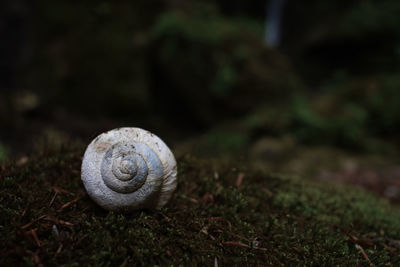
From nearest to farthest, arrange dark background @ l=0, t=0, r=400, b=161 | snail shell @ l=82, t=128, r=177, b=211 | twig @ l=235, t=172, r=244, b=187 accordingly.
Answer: snail shell @ l=82, t=128, r=177, b=211 < twig @ l=235, t=172, r=244, b=187 < dark background @ l=0, t=0, r=400, b=161

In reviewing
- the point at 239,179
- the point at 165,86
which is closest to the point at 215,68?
the point at 165,86

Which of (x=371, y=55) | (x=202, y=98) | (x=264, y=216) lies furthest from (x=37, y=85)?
(x=371, y=55)

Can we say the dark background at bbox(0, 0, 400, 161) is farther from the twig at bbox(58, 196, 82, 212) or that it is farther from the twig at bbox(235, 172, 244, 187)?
the twig at bbox(58, 196, 82, 212)

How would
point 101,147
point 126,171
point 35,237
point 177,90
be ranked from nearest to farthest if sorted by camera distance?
1. point 35,237
2. point 126,171
3. point 101,147
4. point 177,90

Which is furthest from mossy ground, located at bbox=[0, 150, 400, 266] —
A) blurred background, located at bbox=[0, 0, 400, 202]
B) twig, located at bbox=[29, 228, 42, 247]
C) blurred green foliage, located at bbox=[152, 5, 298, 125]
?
blurred green foliage, located at bbox=[152, 5, 298, 125]

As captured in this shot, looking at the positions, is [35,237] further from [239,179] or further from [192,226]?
[239,179]

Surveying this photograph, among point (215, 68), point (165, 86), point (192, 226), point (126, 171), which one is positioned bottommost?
point (192, 226)

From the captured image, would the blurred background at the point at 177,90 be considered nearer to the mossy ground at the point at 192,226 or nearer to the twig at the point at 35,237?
the mossy ground at the point at 192,226
